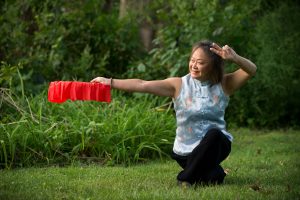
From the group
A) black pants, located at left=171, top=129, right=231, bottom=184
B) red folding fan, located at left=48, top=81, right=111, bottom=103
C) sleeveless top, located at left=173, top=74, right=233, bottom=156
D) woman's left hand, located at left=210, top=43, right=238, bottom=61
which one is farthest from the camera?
sleeveless top, located at left=173, top=74, right=233, bottom=156

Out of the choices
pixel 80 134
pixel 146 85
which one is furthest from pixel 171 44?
pixel 146 85

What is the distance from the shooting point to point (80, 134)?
252 inches

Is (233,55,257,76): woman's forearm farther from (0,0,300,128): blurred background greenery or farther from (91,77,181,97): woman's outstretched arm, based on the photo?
(0,0,300,128): blurred background greenery

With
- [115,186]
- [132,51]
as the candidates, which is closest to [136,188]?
[115,186]

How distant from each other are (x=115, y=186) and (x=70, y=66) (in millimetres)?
4738

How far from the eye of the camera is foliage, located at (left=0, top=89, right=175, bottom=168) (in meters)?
6.09

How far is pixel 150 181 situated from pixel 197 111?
2.33 ft

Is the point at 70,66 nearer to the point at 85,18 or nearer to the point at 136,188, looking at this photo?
the point at 85,18

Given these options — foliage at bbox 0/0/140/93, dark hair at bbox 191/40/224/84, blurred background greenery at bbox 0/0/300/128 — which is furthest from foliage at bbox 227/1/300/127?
dark hair at bbox 191/40/224/84

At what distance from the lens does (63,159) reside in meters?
6.21

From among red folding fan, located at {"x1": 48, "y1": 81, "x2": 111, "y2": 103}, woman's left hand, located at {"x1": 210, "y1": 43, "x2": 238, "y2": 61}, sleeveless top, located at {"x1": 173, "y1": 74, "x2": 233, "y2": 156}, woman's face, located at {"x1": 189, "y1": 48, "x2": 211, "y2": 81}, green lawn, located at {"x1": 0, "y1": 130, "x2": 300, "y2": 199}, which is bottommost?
green lawn, located at {"x1": 0, "y1": 130, "x2": 300, "y2": 199}

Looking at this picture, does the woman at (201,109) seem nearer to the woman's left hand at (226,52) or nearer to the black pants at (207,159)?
the black pants at (207,159)

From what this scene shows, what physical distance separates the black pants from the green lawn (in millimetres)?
134

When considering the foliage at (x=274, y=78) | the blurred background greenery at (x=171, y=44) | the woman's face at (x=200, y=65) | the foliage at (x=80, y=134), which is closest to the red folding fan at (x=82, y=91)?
the woman's face at (x=200, y=65)
